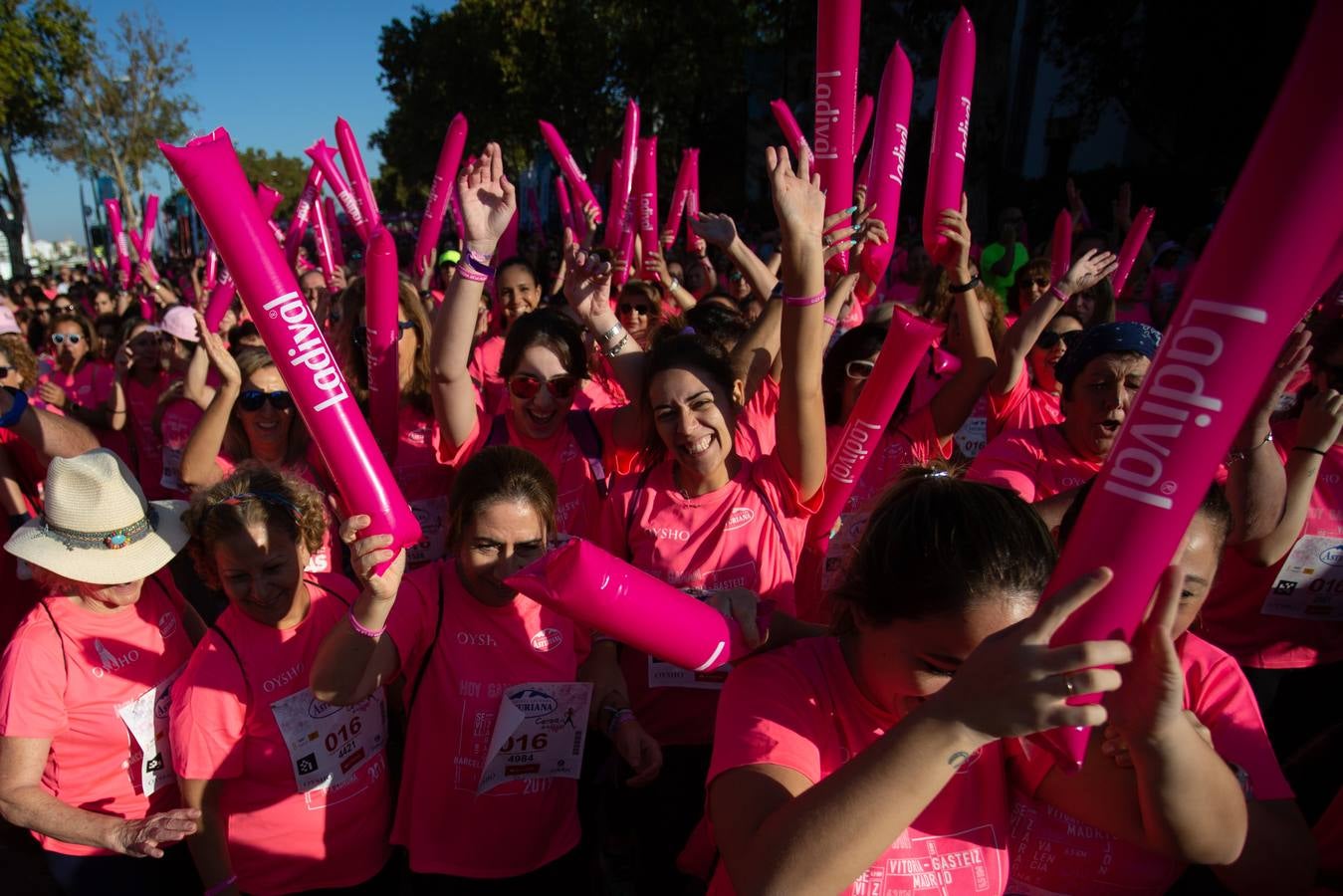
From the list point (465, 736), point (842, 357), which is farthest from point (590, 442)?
point (465, 736)

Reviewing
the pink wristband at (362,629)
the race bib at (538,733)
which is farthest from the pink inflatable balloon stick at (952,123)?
the pink wristband at (362,629)

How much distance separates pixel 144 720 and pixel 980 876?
7.22 ft

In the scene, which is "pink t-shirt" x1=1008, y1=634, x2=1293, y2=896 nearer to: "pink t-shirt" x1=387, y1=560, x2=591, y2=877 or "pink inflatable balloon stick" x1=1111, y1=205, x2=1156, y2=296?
"pink t-shirt" x1=387, y1=560, x2=591, y2=877

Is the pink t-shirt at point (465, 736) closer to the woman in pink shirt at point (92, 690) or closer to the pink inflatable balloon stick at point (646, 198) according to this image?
the woman in pink shirt at point (92, 690)

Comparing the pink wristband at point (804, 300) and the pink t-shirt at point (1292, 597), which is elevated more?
the pink wristband at point (804, 300)

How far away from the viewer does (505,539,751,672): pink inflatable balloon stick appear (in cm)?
145

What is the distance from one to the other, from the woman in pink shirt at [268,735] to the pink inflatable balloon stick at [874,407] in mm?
1472

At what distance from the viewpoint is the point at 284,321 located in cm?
168

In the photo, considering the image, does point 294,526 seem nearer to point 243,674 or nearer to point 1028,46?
point 243,674

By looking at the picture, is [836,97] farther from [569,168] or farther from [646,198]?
[569,168]

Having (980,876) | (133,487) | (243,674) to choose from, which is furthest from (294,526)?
(980,876)

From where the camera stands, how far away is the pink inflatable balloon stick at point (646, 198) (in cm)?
551

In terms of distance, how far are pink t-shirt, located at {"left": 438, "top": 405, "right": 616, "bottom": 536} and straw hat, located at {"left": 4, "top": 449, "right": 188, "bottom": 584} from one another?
0.98 meters

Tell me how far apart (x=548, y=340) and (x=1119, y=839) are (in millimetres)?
2319
